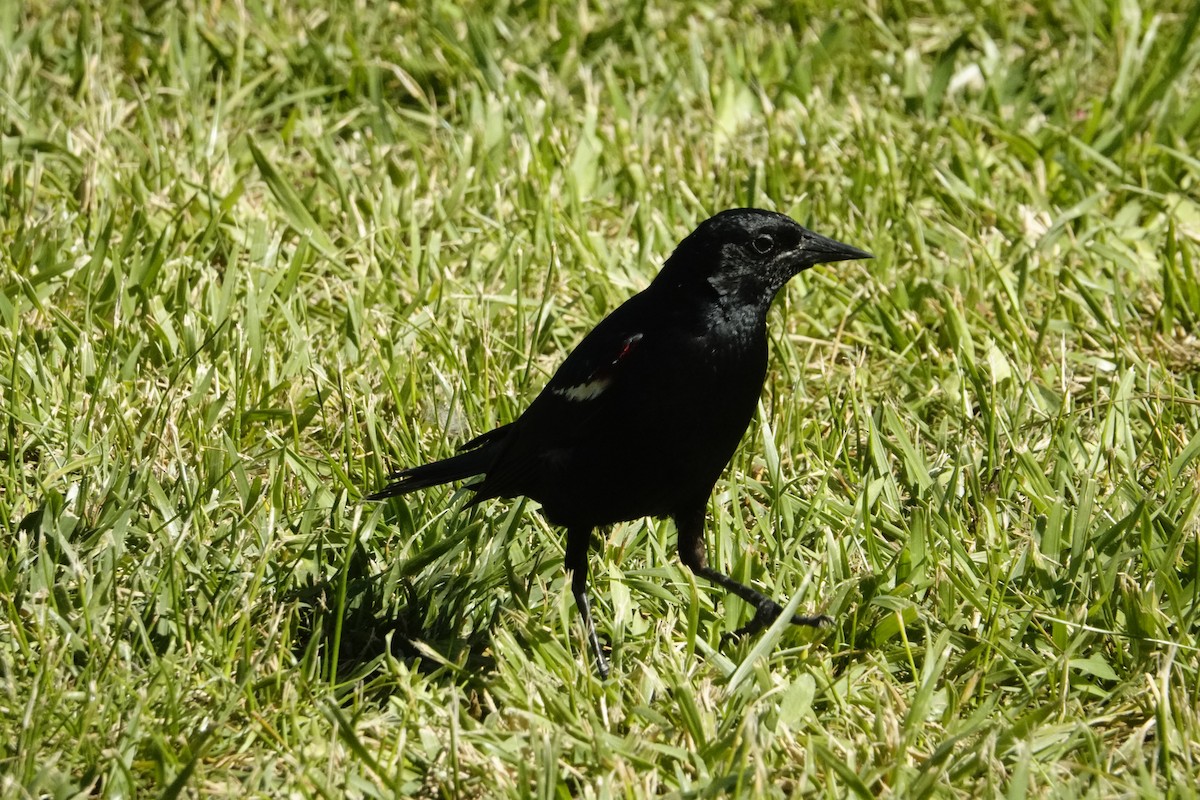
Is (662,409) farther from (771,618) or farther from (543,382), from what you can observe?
(543,382)

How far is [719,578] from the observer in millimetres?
3607

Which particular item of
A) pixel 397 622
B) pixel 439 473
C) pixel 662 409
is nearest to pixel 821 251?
pixel 662 409

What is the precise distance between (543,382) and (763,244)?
1.12 meters

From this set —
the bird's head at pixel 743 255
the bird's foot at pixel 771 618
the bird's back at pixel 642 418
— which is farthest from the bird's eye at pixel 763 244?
the bird's foot at pixel 771 618

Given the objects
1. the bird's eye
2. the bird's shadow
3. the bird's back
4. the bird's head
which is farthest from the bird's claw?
the bird's eye

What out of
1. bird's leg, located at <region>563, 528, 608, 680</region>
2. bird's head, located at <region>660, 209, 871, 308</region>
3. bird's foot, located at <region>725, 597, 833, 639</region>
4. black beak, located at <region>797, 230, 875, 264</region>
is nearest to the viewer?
bird's foot, located at <region>725, 597, 833, 639</region>

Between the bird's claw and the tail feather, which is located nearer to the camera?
the bird's claw

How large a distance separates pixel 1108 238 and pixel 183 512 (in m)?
3.36

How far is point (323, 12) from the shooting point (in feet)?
21.7

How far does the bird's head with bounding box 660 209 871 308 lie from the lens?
12.0 feet

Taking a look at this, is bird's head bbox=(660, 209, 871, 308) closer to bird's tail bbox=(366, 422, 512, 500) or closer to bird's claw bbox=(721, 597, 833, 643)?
bird's tail bbox=(366, 422, 512, 500)

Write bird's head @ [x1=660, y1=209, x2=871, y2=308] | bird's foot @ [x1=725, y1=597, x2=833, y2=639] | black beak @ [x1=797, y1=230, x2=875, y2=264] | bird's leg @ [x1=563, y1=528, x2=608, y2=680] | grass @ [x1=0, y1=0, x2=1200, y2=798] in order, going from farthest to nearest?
black beak @ [x1=797, y1=230, x2=875, y2=264], bird's head @ [x1=660, y1=209, x2=871, y2=308], bird's leg @ [x1=563, y1=528, x2=608, y2=680], bird's foot @ [x1=725, y1=597, x2=833, y2=639], grass @ [x1=0, y1=0, x2=1200, y2=798]

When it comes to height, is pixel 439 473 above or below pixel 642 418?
below

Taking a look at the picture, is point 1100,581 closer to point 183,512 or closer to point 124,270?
point 183,512
